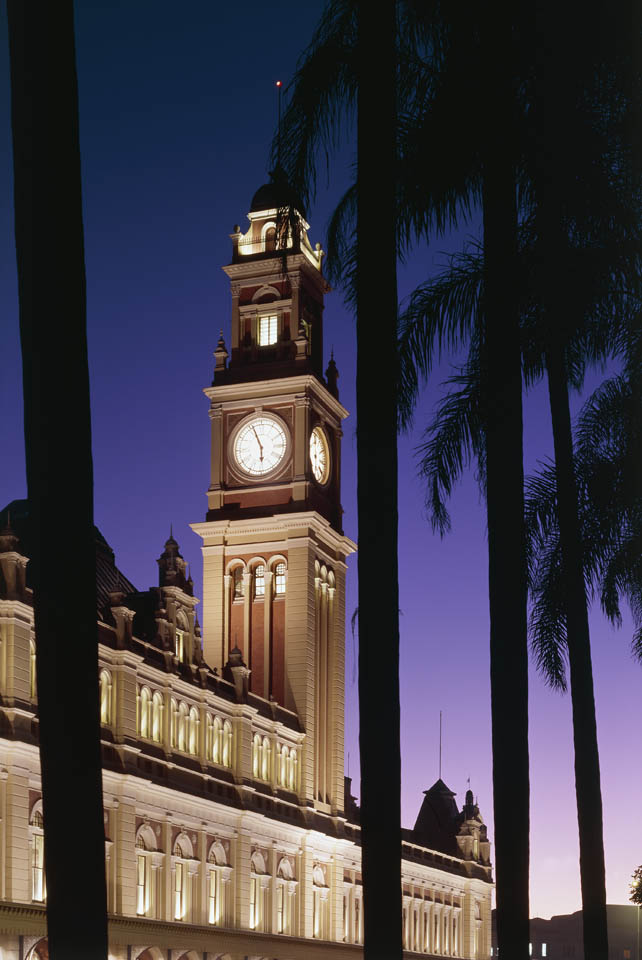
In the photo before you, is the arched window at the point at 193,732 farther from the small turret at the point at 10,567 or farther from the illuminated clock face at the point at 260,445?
the illuminated clock face at the point at 260,445

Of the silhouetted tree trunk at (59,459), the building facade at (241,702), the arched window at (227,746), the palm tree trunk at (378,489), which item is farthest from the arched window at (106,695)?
the silhouetted tree trunk at (59,459)

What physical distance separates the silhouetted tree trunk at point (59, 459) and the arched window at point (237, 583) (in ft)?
258

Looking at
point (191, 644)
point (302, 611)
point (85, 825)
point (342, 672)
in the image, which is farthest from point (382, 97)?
point (342, 672)

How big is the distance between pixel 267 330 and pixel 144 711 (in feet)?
103

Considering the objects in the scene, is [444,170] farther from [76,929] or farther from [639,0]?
[76,929]

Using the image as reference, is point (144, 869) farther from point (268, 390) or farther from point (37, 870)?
point (268, 390)

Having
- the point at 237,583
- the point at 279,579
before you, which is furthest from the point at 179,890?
the point at 237,583

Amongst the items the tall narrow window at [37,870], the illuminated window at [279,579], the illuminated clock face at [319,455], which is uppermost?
the illuminated clock face at [319,455]

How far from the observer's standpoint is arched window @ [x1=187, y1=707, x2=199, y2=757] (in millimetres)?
72062

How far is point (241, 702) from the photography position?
77.8m

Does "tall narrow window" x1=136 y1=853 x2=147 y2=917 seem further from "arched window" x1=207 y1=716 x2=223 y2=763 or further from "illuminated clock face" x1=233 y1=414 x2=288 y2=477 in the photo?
"illuminated clock face" x1=233 y1=414 x2=288 y2=477

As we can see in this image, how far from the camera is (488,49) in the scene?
1962 centimetres

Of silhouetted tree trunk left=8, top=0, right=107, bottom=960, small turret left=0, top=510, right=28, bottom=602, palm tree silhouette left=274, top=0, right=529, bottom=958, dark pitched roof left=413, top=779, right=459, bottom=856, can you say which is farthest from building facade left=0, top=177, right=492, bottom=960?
silhouetted tree trunk left=8, top=0, right=107, bottom=960

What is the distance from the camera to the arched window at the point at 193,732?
72.1m
